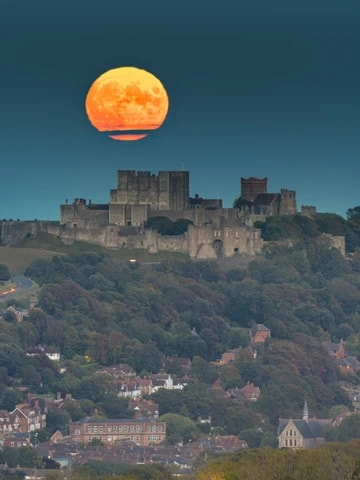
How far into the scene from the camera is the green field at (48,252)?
98750mm

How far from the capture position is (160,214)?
10219cm

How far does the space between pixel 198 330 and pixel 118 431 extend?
16.4 m

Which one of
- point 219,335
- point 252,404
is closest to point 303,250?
point 219,335

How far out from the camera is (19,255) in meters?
99.3

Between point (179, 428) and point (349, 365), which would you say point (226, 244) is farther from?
point (179, 428)

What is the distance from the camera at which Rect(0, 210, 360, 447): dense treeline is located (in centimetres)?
8019

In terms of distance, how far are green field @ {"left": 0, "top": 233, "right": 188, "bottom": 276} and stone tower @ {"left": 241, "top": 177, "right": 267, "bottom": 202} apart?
6.55m

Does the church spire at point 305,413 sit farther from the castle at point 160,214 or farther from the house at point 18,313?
the castle at point 160,214

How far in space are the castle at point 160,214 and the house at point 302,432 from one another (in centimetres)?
2328

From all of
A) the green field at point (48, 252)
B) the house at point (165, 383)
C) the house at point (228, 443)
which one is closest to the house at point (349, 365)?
the house at point (165, 383)

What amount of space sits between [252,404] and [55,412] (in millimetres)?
5184

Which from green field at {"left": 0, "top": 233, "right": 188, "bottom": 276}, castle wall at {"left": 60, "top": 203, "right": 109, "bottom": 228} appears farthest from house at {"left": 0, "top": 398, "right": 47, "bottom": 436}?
castle wall at {"left": 60, "top": 203, "right": 109, "bottom": 228}

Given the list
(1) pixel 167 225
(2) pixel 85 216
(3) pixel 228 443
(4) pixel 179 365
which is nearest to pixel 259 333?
(4) pixel 179 365

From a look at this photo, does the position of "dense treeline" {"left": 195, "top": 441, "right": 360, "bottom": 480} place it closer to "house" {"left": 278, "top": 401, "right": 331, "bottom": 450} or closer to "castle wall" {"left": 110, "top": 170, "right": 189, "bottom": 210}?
"house" {"left": 278, "top": 401, "right": 331, "bottom": 450}
